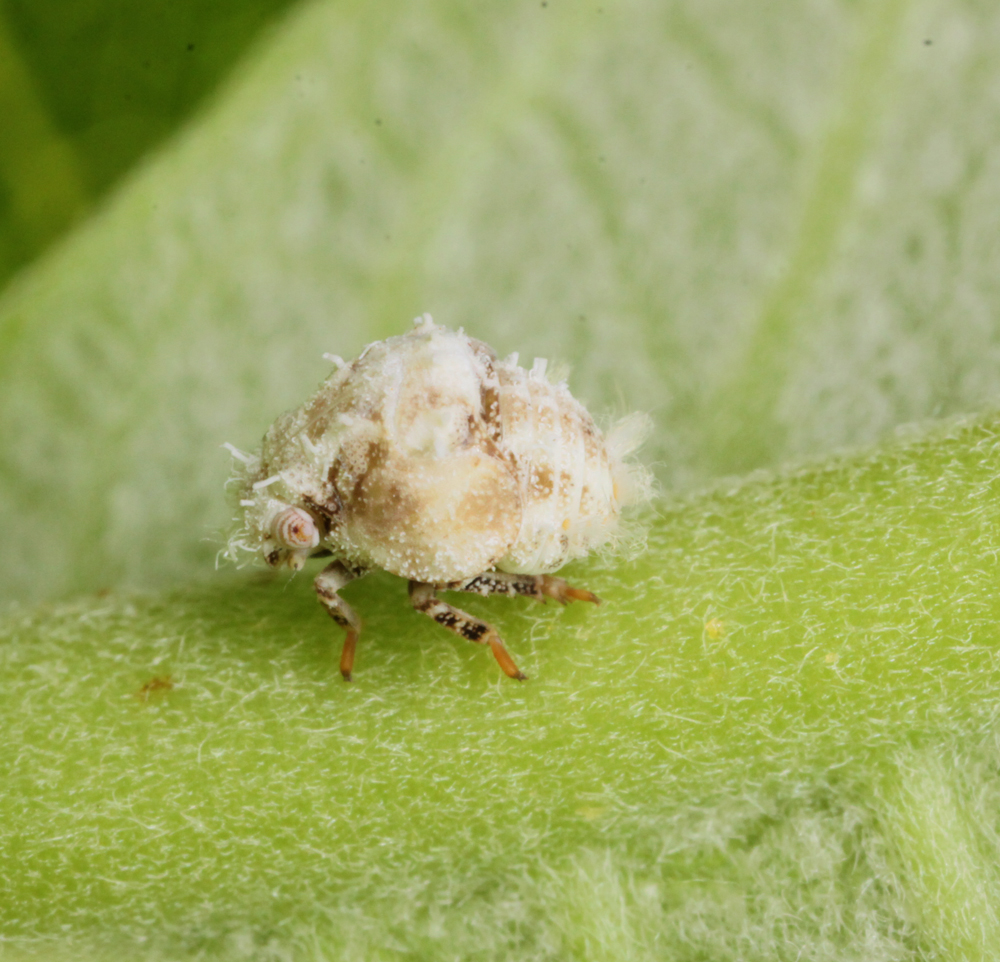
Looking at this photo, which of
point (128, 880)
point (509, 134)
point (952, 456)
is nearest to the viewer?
point (128, 880)

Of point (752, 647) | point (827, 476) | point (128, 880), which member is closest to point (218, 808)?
point (128, 880)

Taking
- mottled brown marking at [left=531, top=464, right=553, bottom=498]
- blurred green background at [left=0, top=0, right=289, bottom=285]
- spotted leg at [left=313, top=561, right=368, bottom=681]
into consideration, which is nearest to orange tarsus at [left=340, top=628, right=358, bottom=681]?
spotted leg at [left=313, top=561, right=368, bottom=681]

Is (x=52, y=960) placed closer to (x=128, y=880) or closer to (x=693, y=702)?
(x=128, y=880)

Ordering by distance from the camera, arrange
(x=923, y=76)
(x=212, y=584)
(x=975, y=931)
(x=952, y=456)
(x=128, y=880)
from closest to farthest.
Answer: (x=975, y=931)
(x=128, y=880)
(x=952, y=456)
(x=212, y=584)
(x=923, y=76)

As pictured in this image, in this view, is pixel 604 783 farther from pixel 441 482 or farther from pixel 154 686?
pixel 154 686

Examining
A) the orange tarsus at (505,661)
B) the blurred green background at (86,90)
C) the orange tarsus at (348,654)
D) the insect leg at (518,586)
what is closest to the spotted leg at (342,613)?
the orange tarsus at (348,654)

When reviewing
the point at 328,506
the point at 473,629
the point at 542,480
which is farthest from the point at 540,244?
the point at 473,629
